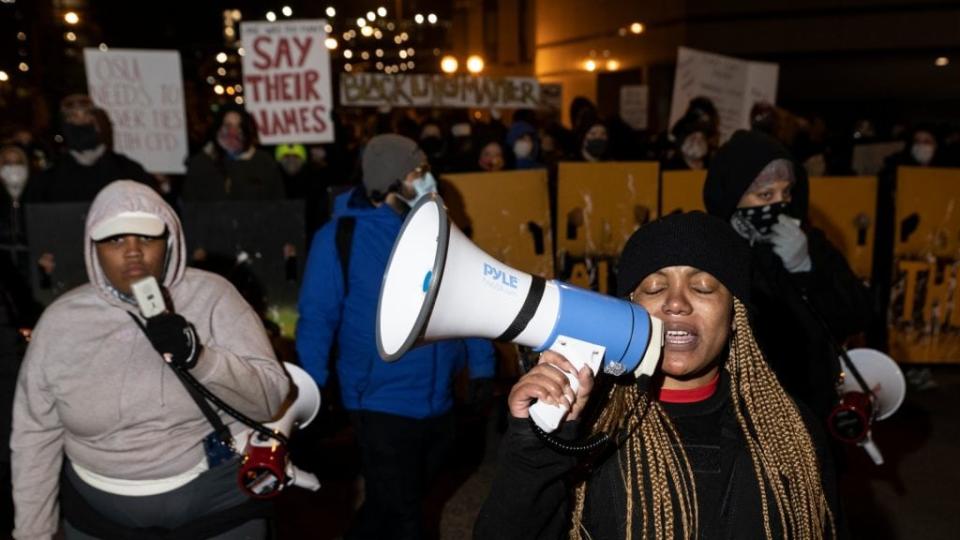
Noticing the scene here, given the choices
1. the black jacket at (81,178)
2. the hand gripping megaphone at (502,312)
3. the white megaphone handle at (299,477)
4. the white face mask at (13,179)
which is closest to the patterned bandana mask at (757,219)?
the hand gripping megaphone at (502,312)

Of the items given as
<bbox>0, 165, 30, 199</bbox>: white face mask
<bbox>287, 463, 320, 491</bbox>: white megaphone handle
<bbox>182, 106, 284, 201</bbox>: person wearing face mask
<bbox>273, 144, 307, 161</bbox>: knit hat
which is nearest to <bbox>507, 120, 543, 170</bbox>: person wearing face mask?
<bbox>273, 144, 307, 161</bbox>: knit hat

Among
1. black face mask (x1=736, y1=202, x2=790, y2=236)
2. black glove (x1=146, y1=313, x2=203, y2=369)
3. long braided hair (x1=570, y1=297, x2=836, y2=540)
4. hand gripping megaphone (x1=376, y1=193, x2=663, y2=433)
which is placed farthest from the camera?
black face mask (x1=736, y1=202, x2=790, y2=236)

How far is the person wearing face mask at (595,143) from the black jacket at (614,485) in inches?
221

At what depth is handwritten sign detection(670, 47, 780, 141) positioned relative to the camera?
8125 mm

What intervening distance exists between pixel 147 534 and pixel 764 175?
242 centimetres

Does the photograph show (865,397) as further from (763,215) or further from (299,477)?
(299,477)

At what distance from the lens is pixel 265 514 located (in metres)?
2.69

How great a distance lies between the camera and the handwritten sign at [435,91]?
324 inches

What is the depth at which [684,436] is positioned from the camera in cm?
185

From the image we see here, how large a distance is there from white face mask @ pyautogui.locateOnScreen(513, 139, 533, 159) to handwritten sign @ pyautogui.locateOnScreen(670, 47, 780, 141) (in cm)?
161

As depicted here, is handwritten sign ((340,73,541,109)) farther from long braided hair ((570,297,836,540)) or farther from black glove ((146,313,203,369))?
long braided hair ((570,297,836,540))

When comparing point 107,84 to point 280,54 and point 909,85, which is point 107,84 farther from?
point 909,85

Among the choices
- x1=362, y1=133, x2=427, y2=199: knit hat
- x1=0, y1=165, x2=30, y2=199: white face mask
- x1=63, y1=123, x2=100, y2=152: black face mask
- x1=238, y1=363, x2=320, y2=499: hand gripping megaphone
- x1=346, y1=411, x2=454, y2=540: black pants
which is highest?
x1=63, y1=123, x2=100, y2=152: black face mask

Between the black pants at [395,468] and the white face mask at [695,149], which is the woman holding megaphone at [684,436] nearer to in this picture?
the black pants at [395,468]
